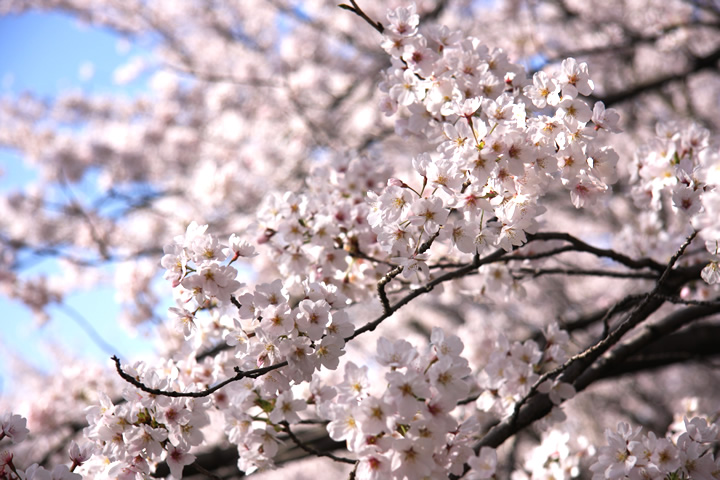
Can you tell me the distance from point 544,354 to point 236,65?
8527 millimetres

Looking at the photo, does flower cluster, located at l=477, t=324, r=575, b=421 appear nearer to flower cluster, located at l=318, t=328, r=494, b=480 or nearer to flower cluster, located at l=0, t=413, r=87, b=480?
flower cluster, located at l=318, t=328, r=494, b=480

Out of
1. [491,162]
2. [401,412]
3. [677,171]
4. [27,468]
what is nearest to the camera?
[401,412]

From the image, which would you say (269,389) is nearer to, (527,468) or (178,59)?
(527,468)

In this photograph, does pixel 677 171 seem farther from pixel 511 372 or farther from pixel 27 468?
pixel 27 468

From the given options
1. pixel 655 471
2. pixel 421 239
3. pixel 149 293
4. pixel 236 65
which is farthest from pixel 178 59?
pixel 655 471

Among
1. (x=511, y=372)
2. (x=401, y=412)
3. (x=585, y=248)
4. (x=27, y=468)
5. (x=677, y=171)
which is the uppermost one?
(x=677, y=171)

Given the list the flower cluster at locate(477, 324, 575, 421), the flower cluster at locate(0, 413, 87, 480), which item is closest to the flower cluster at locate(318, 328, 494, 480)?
the flower cluster at locate(477, 324, 575, 421)

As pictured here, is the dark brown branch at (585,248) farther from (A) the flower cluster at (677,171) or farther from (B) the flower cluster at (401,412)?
(B) the flower cluster at (401,412)

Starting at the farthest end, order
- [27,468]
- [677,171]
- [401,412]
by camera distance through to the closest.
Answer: [677,171], [27,468], [401,412]

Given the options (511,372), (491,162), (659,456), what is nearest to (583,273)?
(511,372)

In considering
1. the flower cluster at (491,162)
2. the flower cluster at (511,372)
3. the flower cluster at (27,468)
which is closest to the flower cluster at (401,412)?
the flower cluster at (491,162)

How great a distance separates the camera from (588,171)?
68.2 inches

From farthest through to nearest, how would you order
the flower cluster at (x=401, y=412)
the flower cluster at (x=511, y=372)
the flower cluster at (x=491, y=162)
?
1. the flower cluster at (x=511, y=372)
2. the flower cluster at (x=491, y=162)
3. the flower cluster at (x=401, y=412)

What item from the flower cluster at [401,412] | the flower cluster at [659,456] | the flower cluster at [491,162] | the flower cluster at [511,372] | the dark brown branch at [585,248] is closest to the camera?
the flower cluster at [401,412]
